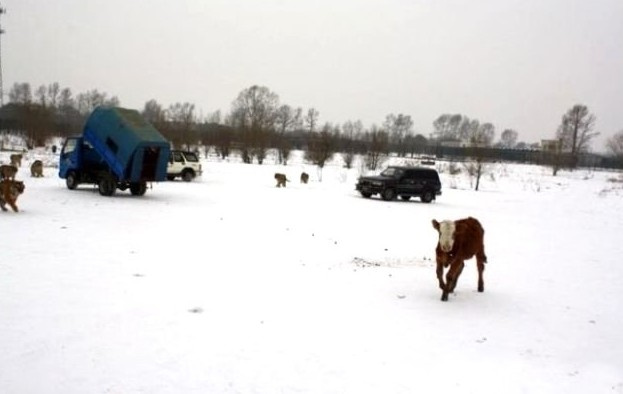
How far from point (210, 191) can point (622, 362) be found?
19619mm

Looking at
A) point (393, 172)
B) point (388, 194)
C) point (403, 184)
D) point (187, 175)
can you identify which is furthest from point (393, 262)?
point (187, 175)

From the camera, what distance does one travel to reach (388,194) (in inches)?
976

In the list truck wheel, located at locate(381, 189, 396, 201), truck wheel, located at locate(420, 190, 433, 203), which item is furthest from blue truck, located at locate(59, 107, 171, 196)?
truck wheel, located at locate(420, 190, 433, 203)

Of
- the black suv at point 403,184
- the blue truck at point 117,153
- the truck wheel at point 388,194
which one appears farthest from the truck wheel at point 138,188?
the truck wheel at point 388,194

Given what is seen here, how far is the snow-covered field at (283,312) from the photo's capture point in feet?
16.3

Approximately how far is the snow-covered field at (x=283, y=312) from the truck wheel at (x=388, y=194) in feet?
33.8

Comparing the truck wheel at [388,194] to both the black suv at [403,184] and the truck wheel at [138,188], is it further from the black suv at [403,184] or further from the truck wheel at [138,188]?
the truck wheel at [138,188]

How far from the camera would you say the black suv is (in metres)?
24.9

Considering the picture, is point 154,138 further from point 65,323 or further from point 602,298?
point 602,298

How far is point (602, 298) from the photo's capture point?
867 centimetres

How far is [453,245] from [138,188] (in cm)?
1491

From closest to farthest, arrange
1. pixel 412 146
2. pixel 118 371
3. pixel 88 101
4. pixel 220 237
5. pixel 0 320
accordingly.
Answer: pixel 118 371, pixel 0 320, pixel 220 237, pixel 412 146, pixel 88 101

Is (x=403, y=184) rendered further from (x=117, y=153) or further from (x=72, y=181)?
(x=72, y=181)

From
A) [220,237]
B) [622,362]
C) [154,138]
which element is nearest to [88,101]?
[154,138]
